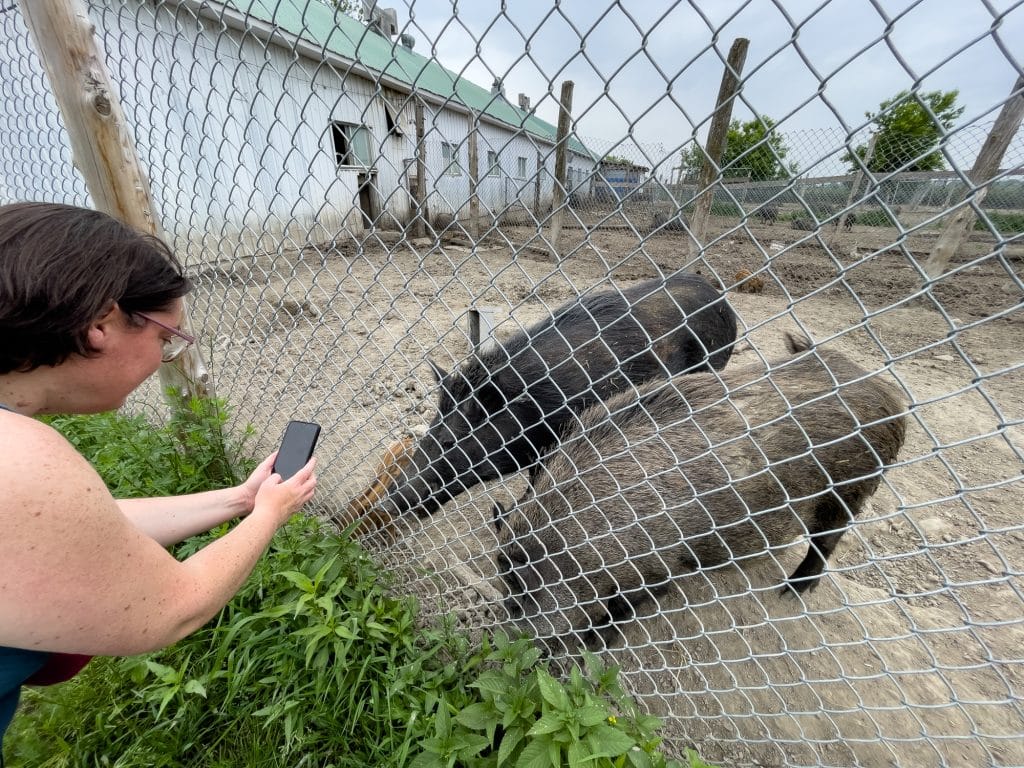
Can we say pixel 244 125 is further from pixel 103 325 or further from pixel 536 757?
pixel 536 757

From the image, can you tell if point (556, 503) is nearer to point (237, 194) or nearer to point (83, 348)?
point (83, 348)

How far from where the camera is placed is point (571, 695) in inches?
62.6

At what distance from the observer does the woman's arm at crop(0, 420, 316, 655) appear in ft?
2.81

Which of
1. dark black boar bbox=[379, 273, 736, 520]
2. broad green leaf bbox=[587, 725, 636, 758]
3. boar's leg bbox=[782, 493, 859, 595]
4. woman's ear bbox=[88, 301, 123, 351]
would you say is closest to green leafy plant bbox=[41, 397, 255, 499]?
dark black boar bbox=[379, 273, 736, 520]

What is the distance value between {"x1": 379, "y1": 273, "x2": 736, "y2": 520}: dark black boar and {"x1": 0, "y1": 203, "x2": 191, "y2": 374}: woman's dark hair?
1788 millimetres

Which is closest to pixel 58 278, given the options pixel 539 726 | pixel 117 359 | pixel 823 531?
pixel 117 359

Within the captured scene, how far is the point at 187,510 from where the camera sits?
1.75 m

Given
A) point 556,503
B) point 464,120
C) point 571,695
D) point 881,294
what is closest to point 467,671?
point 571,695

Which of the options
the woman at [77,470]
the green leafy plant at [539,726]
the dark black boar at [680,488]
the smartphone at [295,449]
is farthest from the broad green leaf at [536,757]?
the smartphone at [295,449]

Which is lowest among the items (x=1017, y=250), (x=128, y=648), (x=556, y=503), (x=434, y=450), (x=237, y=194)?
(x=1017, y=250)

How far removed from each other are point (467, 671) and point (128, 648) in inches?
48.1

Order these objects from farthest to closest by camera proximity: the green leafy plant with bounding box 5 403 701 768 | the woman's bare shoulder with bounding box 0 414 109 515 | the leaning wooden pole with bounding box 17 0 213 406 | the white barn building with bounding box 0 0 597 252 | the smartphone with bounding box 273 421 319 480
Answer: the white barn building with bounding box 0 0 597 252, the leaning wooden pole with bounding box 17 0 213 406, the smartphone with bounding box 273 421 319 480, the green leafy plant with bounding box 5 403 701 768, the woman's bare shoulder with bounding box 0 414 109 515

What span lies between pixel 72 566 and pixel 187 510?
93 centimetres

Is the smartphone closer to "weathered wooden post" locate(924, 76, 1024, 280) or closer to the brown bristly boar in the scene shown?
the brown bristly boar
